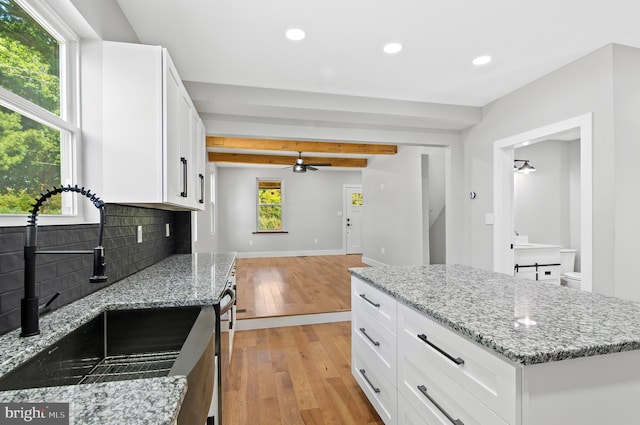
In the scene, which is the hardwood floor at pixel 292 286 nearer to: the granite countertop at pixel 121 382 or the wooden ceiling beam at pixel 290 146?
the granite countertop at pixel 121 382

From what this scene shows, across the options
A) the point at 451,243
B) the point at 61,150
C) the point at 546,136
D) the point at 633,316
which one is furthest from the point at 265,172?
the point at 633,316

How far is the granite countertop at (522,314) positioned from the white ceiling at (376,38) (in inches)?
65.8

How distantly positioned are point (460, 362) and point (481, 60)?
2537mm

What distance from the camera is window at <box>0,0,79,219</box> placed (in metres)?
1.06

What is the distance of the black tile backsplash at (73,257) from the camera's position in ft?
3.25

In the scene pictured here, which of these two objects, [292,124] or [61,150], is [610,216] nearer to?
[292,124]

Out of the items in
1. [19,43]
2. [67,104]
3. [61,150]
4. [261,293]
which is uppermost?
[19,43]

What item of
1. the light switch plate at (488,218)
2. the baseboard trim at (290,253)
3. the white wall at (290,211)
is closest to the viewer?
the light switch plate at (488,218)

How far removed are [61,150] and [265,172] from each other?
23.5ft

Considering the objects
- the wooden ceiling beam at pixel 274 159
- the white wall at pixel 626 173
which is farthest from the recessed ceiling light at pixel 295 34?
the wooden ceiling beam at pixel 274 159

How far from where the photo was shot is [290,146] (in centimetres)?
553

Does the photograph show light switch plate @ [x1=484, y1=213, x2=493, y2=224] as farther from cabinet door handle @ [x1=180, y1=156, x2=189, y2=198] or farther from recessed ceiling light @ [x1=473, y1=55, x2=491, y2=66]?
cabinet door handle @ [x1=180, y1=156, x2=189, y2=198]

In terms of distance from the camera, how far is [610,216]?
239cm

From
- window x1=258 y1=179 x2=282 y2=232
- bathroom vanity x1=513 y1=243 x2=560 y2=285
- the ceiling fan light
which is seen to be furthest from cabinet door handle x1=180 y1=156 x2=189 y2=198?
window x1=258 y1=179 x2=282 y2=232
